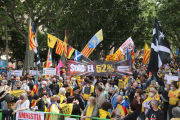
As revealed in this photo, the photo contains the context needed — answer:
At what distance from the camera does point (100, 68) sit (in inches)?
384

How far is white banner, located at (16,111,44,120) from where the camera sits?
645 cm

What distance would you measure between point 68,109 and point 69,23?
1001 inches

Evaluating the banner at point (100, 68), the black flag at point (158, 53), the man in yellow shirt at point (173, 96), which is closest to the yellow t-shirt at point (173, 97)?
the man in yellow shirt at point (173, 96)

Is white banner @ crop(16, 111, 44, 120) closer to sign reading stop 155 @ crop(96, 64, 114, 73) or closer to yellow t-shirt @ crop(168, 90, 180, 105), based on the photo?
sign reading stop 155 @ crop(96, 64, 114, 73)

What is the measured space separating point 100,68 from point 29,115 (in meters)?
4.05

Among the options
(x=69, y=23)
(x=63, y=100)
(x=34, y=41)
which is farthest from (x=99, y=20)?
(x=63, y=100)

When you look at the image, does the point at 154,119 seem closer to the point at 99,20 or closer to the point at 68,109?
the point at 68,109

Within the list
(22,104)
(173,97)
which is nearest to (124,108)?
(173,97)

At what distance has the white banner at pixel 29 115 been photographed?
6449 millimetres

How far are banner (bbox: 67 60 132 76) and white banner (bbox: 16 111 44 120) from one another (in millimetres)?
3813

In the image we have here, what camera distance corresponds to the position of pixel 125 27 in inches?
1403

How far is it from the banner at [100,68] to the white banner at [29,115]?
3813 millimetres

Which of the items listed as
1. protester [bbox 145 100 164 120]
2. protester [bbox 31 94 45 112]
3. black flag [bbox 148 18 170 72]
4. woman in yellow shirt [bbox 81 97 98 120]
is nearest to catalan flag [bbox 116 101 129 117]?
protester [bbox 145 100 164 120]

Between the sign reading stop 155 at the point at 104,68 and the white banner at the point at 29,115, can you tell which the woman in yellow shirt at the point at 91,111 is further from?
the sign reading stop 155 at the point at 104,68
